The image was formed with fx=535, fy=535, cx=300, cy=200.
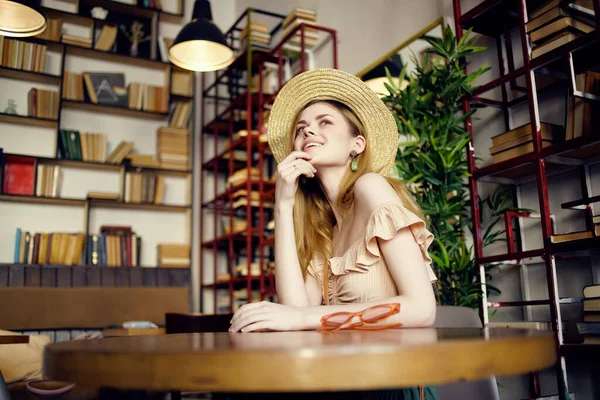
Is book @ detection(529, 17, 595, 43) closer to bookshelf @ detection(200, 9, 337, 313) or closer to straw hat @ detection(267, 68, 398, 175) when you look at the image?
straw hat @ detection(267, 68, 398, 175)

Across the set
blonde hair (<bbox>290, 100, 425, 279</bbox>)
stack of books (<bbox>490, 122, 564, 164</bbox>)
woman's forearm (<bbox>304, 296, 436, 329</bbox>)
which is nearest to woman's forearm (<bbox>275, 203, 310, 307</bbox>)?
blonde hair (<bbox>290, 100, 425, 279</bbox>)

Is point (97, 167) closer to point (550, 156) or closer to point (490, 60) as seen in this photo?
point (490, 60)

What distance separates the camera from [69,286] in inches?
188

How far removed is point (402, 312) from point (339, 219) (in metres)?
0.57

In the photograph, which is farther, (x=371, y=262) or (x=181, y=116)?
(x=181, y=116)

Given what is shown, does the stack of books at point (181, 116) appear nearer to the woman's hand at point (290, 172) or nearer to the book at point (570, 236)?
the book at point (570, 236)

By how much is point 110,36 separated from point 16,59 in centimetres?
94

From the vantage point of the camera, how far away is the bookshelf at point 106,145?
505cm

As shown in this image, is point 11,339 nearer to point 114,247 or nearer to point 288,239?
point 288,239

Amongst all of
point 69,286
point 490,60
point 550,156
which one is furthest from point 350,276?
point 69,286

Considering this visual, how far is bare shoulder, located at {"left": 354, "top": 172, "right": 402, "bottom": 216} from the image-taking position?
1.25 m

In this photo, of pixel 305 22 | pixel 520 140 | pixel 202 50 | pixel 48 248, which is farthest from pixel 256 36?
pixel 520 140

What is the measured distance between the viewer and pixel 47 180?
5.02m

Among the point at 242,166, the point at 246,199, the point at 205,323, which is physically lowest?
the point at 205,323
